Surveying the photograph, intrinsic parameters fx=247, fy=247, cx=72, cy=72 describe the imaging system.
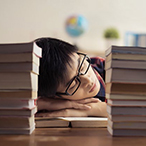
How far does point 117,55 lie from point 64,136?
0.25m

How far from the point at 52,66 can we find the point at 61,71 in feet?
0.13

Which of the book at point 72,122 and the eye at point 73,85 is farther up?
the eye at point 73,85

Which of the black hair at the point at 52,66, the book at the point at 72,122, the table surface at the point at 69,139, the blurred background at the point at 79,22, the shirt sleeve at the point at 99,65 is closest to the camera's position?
the table surface at the point at 69,139

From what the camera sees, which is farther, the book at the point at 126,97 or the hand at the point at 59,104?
the hand at the point at 59,104

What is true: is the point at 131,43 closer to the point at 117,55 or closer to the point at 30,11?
the point at 30,11

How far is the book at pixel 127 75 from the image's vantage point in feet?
2.01

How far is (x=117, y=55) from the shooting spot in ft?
2.02

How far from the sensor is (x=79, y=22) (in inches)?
141

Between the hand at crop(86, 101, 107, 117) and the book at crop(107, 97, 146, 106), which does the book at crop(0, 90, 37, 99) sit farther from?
the hand at crop(86, 101, 107, 117)

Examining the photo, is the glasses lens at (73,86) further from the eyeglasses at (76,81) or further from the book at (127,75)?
the book at (127,75)

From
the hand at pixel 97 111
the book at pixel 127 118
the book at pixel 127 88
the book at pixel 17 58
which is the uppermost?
the book at pixel 17 58

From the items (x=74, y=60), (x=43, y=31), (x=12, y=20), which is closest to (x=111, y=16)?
(x=43, y=31)

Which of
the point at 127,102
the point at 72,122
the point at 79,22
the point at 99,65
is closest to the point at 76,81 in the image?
the point at 72,122

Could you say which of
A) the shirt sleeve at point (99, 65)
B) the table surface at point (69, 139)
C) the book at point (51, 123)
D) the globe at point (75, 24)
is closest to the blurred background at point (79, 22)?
the globe at point (75, 24)
